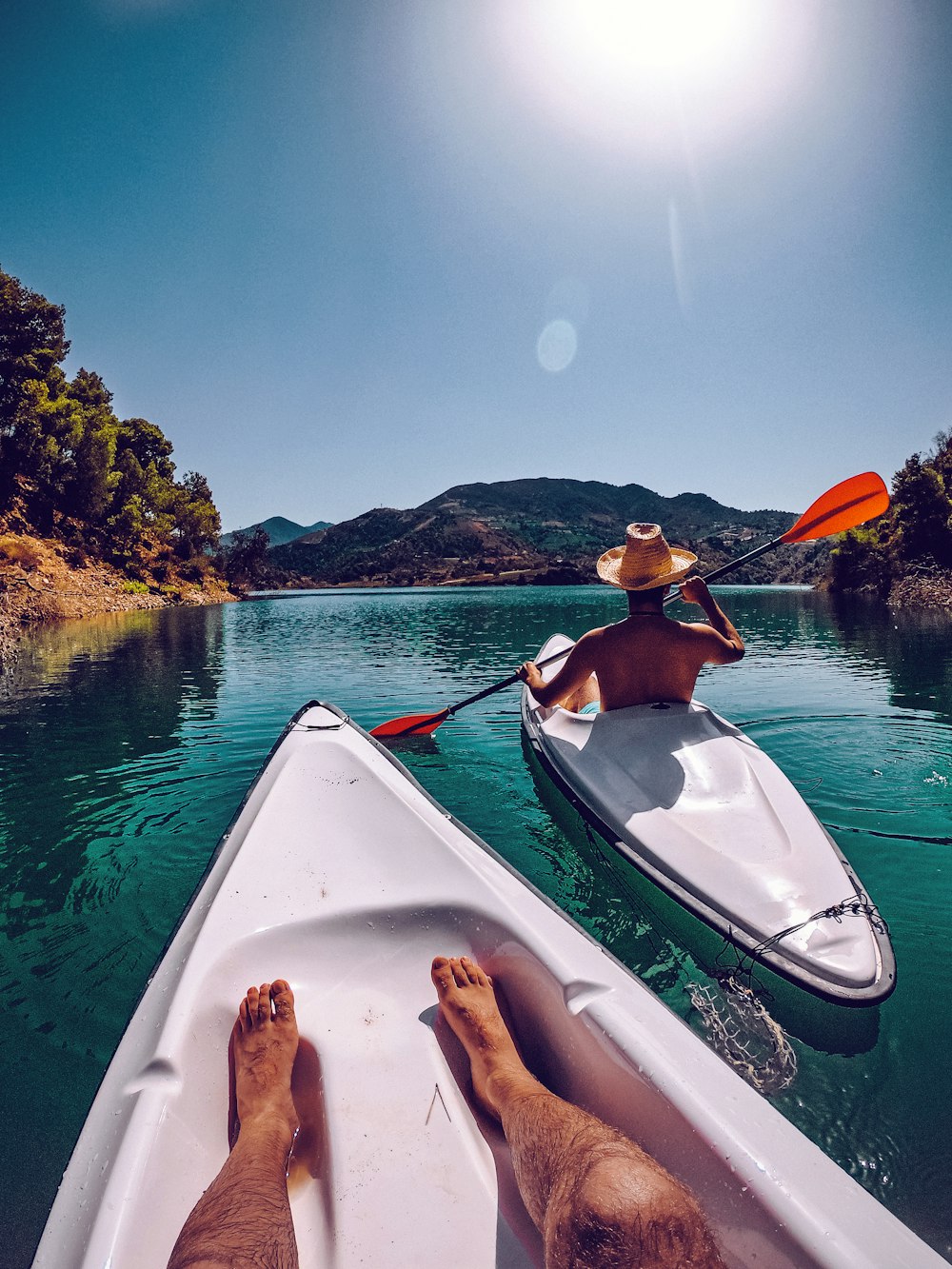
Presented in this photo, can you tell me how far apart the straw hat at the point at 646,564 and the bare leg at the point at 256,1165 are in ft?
10.6

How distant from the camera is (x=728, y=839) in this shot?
322 centimetres

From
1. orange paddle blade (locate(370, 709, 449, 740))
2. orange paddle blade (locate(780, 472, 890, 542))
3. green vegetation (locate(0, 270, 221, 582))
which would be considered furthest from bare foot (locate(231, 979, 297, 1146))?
green vegetation (locate(0, 270, 221, 582))

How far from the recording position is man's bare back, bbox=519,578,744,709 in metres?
4.22

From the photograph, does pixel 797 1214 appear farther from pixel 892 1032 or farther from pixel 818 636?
pixel 818 636

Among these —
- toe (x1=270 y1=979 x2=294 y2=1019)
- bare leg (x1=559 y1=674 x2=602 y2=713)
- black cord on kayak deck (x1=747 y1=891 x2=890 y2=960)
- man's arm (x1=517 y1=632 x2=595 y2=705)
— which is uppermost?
man's arm (x1=517 y1=632 x2=595 y2=705)

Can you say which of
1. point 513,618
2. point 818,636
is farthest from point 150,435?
point 818,636

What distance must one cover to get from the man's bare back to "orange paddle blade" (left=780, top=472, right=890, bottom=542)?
7.60ft

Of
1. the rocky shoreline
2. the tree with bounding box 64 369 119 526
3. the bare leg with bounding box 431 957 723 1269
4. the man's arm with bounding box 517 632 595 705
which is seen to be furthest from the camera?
the tree with bounding box 64 369 119 526

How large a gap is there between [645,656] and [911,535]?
40.9 m

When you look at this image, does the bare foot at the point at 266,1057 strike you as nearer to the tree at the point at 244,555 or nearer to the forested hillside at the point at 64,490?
the forested hillside at the point at 64,490

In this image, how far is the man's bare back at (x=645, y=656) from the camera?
422 cm

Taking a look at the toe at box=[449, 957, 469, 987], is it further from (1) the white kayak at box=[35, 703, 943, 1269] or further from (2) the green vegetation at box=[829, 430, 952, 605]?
(2) the green vegetation at box=[829, 430, 952, 605]

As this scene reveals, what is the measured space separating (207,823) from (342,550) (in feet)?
539

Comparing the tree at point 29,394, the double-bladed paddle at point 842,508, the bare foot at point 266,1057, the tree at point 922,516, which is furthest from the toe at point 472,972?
the tree at point 29,394
